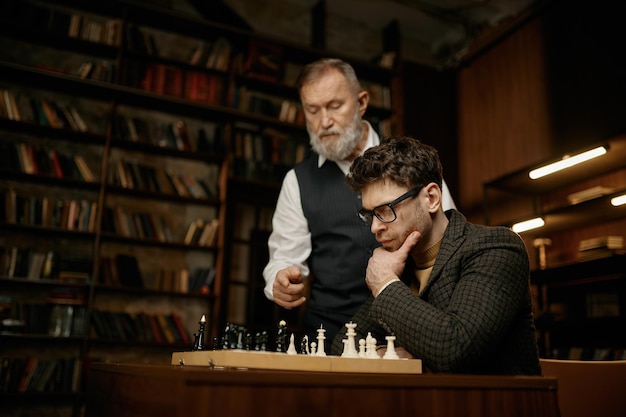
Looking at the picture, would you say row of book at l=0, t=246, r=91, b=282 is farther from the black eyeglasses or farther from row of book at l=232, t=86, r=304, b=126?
the black eyeglasses

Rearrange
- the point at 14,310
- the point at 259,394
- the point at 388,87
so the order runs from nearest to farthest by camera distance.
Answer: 1. the point at 259,394
2. the point at 14,310
3. the point at 388,87

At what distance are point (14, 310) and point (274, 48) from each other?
3.16m

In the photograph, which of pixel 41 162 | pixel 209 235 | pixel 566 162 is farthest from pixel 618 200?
pixel 41 162

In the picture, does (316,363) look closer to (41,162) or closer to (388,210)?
(388,210)

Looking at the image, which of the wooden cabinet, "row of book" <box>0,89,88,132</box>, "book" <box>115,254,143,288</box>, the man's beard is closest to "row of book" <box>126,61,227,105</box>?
"row of book" <box>0,89,88,132</box>

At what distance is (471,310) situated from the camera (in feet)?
3.96

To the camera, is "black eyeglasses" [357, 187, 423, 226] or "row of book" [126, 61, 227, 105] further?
"row of book" [126, 61, 227, 105]

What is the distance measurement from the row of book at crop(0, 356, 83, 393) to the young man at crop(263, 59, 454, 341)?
2668 millimetres

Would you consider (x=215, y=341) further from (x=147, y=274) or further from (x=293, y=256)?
(x=147, y=274)

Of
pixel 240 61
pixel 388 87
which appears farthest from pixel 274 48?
pixel 388 87

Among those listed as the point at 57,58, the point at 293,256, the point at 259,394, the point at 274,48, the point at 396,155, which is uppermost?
the point at 274,48

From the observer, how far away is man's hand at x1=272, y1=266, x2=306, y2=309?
5.85 ft

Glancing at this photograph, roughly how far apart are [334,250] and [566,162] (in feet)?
8.73

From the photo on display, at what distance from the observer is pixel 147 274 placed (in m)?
4.86
